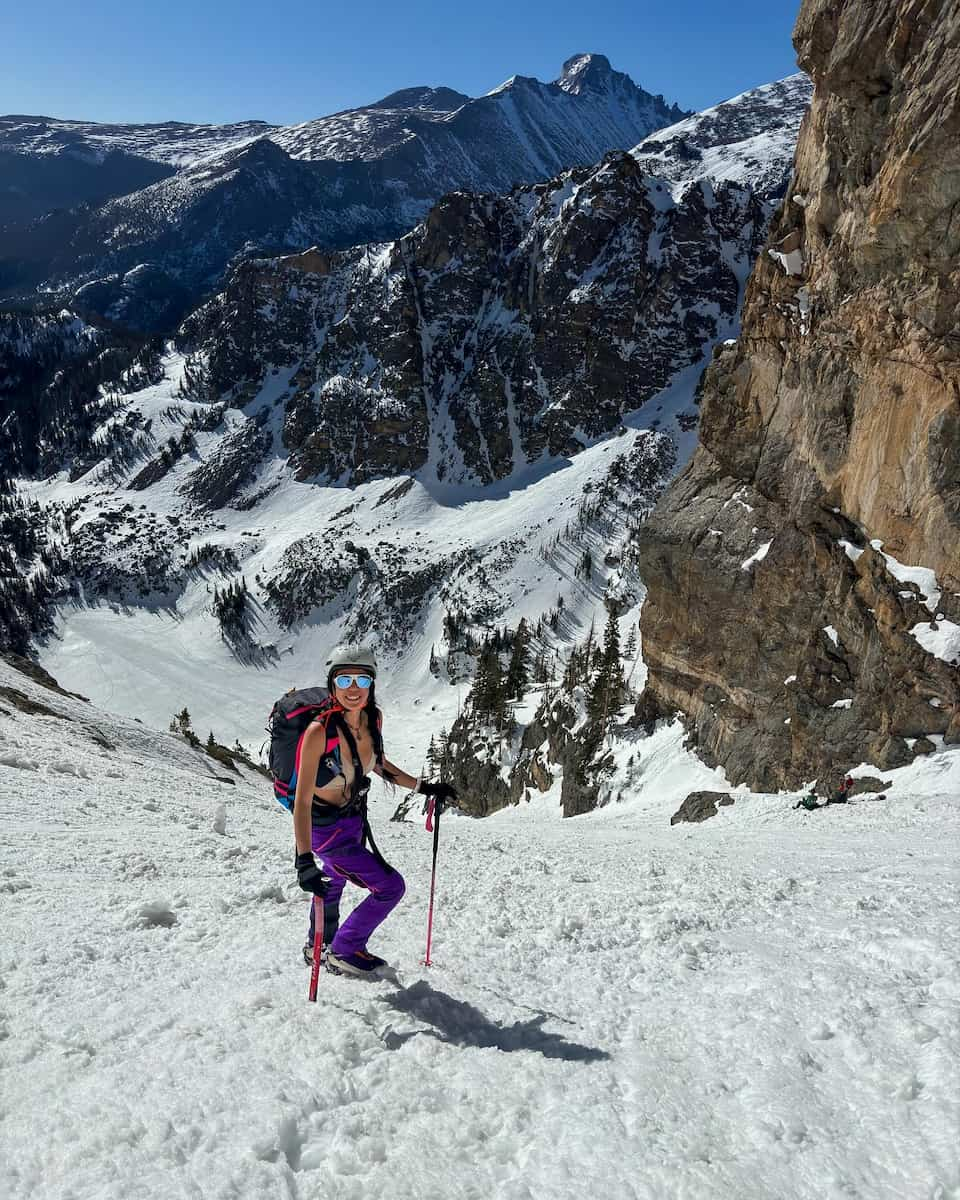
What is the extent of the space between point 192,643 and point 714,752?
12222 centimetres

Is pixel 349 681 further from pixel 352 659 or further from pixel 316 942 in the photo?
pixel 316 942

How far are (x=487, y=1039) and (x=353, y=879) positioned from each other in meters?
1.68

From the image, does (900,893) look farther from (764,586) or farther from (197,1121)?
(764,586)

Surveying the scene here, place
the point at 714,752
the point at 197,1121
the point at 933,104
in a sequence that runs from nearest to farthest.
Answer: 1. the point at 197,1121
2. the point at 933,104
3. the point at 714,752

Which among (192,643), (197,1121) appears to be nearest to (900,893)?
(197,1121)

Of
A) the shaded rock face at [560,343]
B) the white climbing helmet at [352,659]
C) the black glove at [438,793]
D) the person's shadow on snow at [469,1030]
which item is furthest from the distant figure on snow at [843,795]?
the shaded rock face at [560,343]

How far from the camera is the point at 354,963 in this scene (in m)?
6.04

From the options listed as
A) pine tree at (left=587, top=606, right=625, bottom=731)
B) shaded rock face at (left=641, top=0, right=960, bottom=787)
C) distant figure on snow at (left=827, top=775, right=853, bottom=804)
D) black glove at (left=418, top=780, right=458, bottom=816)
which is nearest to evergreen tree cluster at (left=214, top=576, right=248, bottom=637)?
pine tree at (left=587, top=606, right=625, bottom=731)

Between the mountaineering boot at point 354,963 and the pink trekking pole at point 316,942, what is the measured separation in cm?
30

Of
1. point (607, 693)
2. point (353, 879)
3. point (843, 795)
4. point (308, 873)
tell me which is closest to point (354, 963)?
point (353, 879)

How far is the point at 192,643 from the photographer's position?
458 feet

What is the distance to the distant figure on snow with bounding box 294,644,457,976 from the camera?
A: 557 centimetres

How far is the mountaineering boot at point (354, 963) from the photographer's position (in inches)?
235

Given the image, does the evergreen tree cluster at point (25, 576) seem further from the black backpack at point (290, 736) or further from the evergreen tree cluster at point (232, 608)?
the black backpack at point (290, 736)
